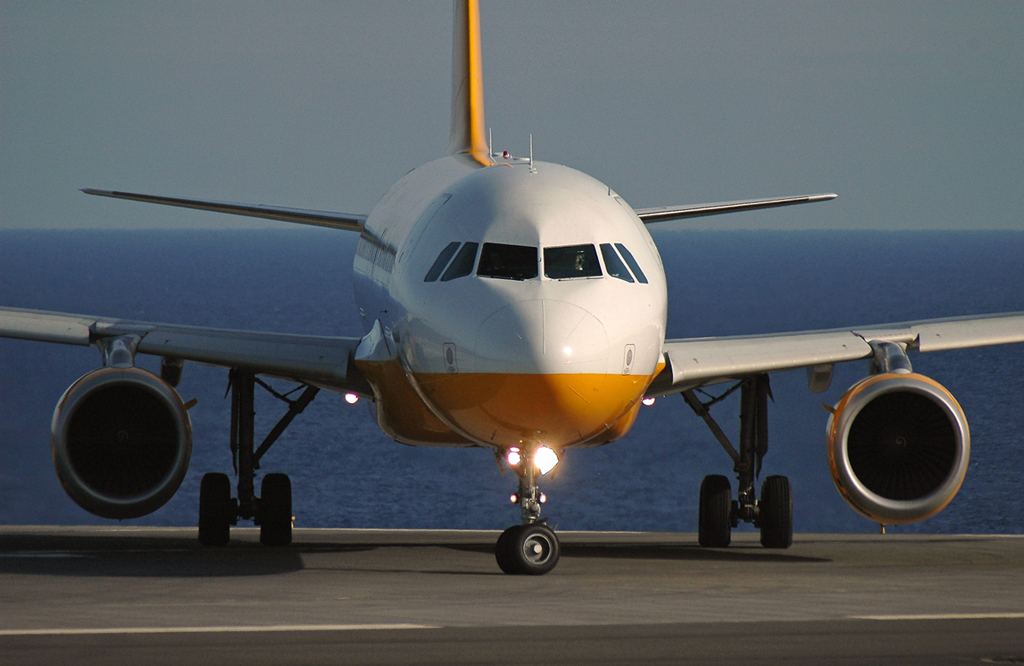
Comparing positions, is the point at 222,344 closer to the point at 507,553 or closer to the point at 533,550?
the point at 507,553

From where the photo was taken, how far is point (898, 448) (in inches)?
711

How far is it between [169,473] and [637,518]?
4335 centimetres

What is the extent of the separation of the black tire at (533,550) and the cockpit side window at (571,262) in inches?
95.5

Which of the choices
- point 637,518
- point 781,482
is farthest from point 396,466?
point 781,482

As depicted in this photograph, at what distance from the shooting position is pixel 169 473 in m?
17.8

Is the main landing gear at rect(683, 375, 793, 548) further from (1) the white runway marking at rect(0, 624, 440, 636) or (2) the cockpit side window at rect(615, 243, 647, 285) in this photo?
(1) the white runway marking at rect(0, 624, 440, 636)

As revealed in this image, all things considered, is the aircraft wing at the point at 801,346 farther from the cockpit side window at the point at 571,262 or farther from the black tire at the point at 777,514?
the cockpit side window at the point at 571,262

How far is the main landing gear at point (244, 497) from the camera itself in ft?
68.2

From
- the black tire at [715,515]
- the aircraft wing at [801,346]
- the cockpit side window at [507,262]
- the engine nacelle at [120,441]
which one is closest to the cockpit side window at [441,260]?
the cockpit side window at [507,262]

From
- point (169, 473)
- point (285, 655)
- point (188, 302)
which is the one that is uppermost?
point (188, 302)

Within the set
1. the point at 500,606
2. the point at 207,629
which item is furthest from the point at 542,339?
the point at 207,629

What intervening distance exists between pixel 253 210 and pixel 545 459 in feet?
27.2

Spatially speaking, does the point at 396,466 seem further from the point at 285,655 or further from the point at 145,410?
the point at 285,655

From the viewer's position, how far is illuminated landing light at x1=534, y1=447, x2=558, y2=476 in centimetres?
1575
